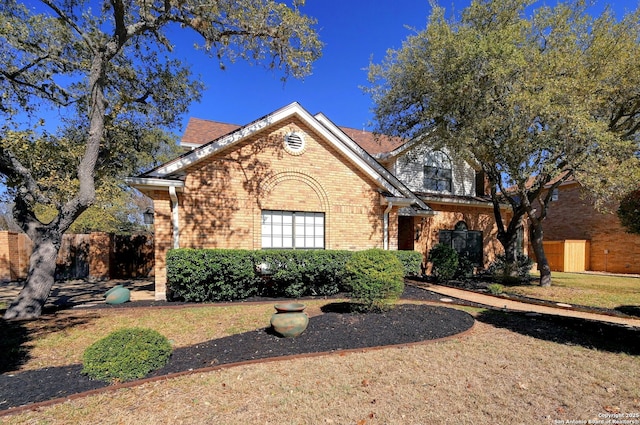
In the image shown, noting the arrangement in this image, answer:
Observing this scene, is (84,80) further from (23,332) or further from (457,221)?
(457,221)

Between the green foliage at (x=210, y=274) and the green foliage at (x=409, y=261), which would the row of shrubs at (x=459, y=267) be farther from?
the green foliage at (x=210, y=274)

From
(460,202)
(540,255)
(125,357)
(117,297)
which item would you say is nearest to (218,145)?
(117,297)

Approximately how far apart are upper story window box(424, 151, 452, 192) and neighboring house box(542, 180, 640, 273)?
26.7 feet

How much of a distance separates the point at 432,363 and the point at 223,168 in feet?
27.6

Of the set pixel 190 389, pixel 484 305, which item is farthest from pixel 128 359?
pixel 484 305

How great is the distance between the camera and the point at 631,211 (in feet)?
34.8

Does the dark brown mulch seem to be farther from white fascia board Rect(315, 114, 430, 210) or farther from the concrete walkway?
white fascia board Rect(315, 114, 430, 210)

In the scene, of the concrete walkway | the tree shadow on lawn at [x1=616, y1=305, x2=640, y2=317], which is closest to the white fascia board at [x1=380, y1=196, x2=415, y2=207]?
the concrete walkway

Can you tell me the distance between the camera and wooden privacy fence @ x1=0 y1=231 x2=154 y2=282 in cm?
1466

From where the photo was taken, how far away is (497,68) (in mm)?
10242

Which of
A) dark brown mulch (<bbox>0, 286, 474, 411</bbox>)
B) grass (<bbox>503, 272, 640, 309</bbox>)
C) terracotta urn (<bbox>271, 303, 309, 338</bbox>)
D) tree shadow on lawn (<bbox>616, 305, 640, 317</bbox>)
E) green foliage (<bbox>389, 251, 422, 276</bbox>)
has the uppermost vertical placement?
green foliage (<bbox>389, 251, 422, 276</bbox>)

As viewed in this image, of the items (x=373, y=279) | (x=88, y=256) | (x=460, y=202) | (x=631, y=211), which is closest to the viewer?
(x=373, y=279)

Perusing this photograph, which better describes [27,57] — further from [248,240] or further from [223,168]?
[248,240]

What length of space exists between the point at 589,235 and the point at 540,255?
1224cm
